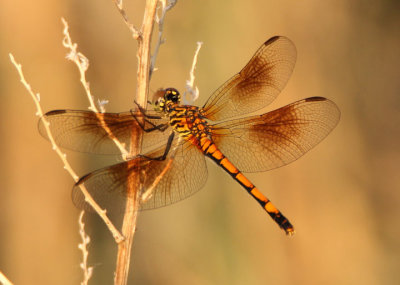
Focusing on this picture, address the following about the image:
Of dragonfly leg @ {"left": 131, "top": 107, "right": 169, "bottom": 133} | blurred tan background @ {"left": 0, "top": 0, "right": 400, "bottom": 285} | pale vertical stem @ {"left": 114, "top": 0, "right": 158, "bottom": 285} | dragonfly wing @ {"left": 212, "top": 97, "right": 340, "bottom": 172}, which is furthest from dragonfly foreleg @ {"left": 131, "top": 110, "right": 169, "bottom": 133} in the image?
blurred tan background @ {"left": 0, "top": 0, "right": 400, "bottom": 285}

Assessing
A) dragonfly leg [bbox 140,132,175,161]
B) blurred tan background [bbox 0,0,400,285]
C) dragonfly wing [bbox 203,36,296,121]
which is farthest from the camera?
blurred tan background [bbox 0,0,400,285]

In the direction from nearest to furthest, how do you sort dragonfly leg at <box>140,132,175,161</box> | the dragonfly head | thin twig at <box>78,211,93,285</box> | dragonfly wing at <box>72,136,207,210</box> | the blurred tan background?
thin twig at <box>78,211,93,285</box>, dragonfly wing at <box>72,136,207,210</box>, dragonfly leg at <box>140,132,175,161</box>, the dragonfly head, the blurred tan background

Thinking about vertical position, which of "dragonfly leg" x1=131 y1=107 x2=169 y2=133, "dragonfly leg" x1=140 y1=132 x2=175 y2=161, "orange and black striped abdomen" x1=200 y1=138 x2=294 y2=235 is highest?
"dragonfly leg" x1=131 y1=107 x2=169 y2=133

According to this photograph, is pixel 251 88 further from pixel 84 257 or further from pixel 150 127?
pixel 84 257

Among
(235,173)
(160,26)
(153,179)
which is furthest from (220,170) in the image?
(160,26)

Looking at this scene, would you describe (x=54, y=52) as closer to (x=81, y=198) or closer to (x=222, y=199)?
(x=222, y=199)

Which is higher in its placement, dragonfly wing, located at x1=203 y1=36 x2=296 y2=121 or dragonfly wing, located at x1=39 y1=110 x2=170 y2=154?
dragonfly wing, located at x1=39 y1=110 x2=170 y2=154

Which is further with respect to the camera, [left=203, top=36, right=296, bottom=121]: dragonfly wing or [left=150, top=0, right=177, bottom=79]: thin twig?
[left=203, top=36, right=296, bottom=121]: dragonfly wing

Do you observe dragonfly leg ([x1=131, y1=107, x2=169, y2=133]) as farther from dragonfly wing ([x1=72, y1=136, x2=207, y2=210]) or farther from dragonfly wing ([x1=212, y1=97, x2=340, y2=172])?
dragonfly wing ([x1=212, y1=97, x2=340, y2=172])

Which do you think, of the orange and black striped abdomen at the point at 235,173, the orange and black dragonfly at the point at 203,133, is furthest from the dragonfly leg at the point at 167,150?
the orange and black striped abdomen at the point at 235,173
